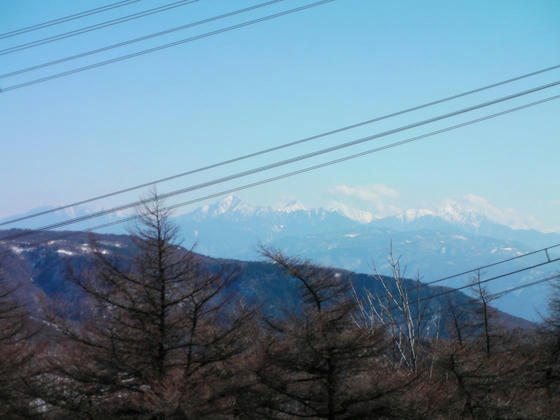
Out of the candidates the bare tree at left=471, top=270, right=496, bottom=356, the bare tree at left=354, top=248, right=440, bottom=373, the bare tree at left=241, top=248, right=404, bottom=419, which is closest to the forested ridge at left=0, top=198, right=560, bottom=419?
the bare tree at left=241, top=248, right=404, bottom=419

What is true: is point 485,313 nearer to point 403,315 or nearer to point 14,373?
point 403,315

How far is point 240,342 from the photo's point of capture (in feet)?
63.2

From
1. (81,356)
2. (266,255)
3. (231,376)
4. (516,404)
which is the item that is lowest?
(516,404)

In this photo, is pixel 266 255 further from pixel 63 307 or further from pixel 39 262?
pixel 39 262

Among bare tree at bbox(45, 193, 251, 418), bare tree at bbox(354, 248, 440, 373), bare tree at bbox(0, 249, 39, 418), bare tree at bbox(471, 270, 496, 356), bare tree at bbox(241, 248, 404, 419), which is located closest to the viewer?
bare tree at bbox(241, 248, 404, 419)

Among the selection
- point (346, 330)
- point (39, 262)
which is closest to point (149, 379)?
point (346, 330)

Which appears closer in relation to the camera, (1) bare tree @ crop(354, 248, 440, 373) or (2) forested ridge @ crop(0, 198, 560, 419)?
(2) forested ridge @ crop(0, 198, 560, 419)

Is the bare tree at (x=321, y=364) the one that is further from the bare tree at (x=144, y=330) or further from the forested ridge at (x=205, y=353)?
the bare tree at (x=144, y=330)

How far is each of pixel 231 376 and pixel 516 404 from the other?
9.87 m

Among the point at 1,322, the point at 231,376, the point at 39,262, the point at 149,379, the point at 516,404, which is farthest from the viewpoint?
the point at 39,262

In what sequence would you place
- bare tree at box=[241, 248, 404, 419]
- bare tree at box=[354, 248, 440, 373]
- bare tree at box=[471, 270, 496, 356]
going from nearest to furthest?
bare tree at box=[241, 248, 404, 419] < bare tree at box=[354, 248, 440, 373] < bare tree at box=[471, 270, 496, 356]

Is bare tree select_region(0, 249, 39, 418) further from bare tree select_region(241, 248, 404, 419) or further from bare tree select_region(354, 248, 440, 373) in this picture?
bare tree select_region(354, 248, 440, 373)

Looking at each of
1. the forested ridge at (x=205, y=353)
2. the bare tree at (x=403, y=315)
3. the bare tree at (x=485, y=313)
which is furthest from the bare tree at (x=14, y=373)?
the bare tree at (x=485, y=313)

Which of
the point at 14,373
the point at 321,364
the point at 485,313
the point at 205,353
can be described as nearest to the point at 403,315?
the point at 485,313
